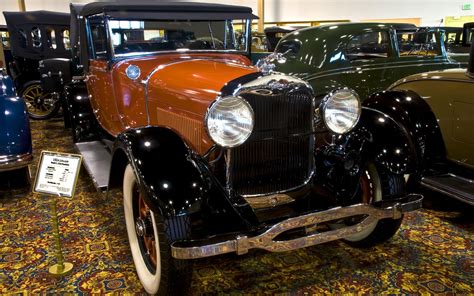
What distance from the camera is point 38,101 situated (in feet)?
23.7

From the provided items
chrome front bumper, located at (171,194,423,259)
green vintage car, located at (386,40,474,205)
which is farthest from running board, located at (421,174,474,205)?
chrome front bumper, located at (171,194,423,259)

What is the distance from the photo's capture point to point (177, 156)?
200 centimetres

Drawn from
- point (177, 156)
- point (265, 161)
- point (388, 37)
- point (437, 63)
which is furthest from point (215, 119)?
point (437, 63)

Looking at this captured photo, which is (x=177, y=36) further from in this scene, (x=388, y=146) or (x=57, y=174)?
(x=388, y=146)

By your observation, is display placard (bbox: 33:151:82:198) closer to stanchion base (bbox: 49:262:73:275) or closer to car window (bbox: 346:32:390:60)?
stanchion base (bbox: 49:262:73:275)

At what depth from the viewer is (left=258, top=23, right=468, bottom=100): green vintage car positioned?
4.98 meters

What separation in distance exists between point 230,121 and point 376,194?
3.84 feet

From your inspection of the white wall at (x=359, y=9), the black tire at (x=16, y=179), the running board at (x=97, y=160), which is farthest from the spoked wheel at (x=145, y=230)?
the white wall at (x=359, y=9)

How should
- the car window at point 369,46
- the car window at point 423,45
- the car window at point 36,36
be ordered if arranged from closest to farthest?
the car window at point 369,46, the car window at point 423,45, the car window at point 36,36

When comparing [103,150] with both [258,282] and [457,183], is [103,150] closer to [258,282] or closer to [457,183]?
[258,282]

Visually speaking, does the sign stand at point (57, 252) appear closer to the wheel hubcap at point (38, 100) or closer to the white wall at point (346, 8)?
the wheel hubcap at point (38, 100)

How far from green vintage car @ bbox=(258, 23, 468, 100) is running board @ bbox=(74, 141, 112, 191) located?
82.8 inches

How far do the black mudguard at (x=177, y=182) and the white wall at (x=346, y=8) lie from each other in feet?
39.1

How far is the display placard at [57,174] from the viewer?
2.38 metres
